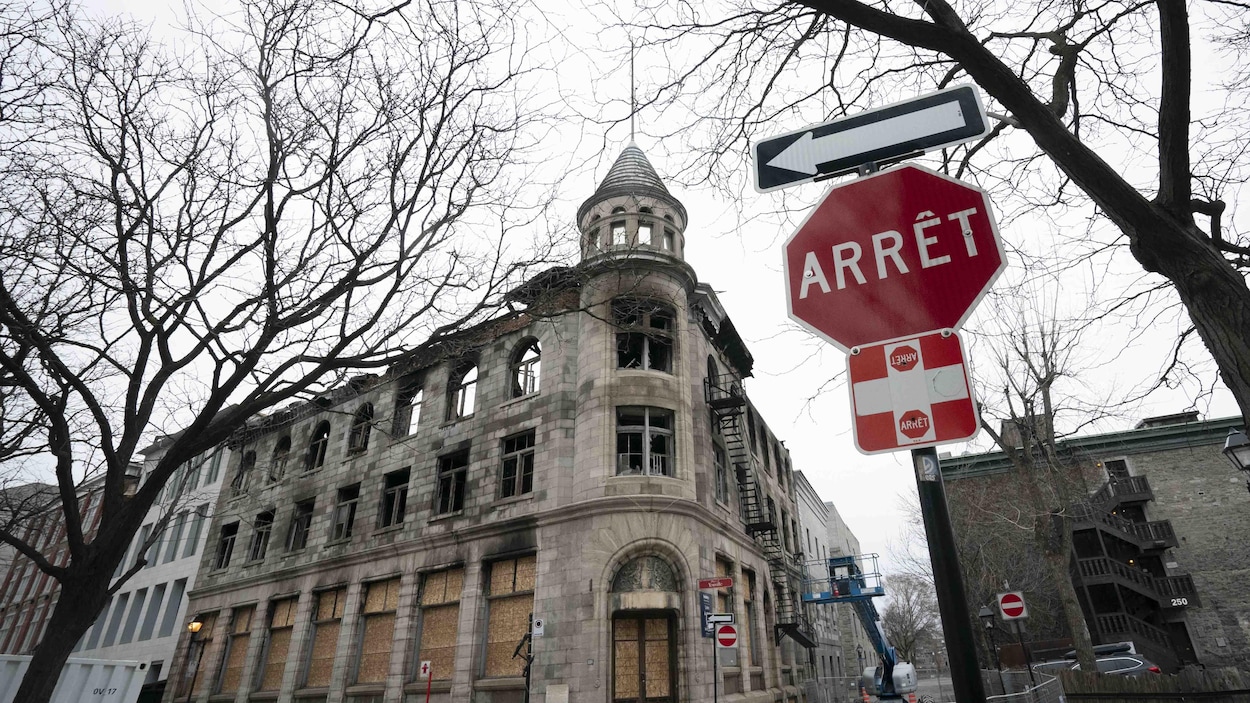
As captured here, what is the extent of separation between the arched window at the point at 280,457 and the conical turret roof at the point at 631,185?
18179 mm

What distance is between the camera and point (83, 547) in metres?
9.05

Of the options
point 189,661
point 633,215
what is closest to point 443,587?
point 633,215

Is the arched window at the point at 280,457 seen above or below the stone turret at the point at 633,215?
below

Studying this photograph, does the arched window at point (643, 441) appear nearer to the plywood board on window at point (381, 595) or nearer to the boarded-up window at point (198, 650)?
the plywood board on window at point (381, 595)

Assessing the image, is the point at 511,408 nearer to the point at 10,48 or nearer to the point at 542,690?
the point at 542,690

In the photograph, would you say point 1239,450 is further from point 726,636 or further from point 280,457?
point 280,457

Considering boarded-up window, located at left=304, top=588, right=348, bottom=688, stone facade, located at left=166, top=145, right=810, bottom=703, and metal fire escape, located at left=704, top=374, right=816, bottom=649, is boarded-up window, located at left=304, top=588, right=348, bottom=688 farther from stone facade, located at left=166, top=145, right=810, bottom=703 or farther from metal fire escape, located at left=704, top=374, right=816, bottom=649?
metal fire escape, located at left=704, top=374, right=816, bottom=649

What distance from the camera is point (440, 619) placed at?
1956 cm

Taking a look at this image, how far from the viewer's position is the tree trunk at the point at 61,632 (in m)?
8.81

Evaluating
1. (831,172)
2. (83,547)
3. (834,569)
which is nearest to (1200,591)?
(834,569)

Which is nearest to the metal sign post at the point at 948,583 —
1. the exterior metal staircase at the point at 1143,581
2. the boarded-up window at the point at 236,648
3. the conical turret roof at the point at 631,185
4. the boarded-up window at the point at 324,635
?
the conical turret roof at the point at 631,185

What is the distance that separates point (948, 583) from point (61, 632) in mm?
11759

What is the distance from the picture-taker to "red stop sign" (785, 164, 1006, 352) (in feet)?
8.16

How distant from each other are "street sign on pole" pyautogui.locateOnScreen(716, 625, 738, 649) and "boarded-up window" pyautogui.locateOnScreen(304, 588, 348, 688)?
14051 mm
